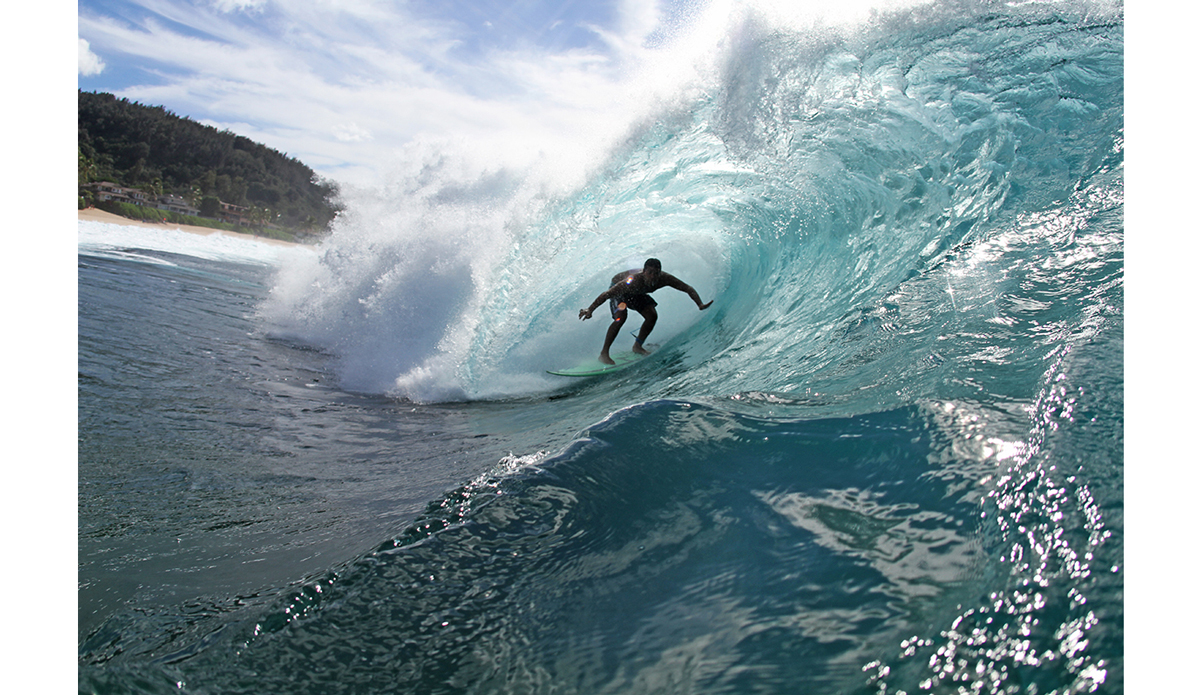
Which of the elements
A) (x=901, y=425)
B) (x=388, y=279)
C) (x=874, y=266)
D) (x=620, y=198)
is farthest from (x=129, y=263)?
(x=901, y=425)

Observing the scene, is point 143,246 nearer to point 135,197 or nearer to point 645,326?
point 645,326

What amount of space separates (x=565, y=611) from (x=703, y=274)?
6.43m

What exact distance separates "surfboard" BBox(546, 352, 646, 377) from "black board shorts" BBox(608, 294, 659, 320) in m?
0.45

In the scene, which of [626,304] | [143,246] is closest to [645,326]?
[626,304]

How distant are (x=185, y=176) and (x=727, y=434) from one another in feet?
291

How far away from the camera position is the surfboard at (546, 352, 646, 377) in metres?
6.41

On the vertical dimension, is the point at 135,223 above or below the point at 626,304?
above

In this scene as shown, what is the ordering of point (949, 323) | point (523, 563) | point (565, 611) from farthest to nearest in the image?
point (949, 323) → point (523, 563) → point (565, 611)

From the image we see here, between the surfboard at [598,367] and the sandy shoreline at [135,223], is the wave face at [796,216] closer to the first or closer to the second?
the surfboard at [598,367]

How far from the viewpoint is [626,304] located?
21.7 feet

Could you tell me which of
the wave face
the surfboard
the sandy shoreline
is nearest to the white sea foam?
the sandy shoreline

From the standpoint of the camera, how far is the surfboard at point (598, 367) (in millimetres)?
6410

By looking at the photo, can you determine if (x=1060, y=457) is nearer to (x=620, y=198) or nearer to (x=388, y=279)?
(x=620, y=198)

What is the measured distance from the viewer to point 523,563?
2104 millimetres
